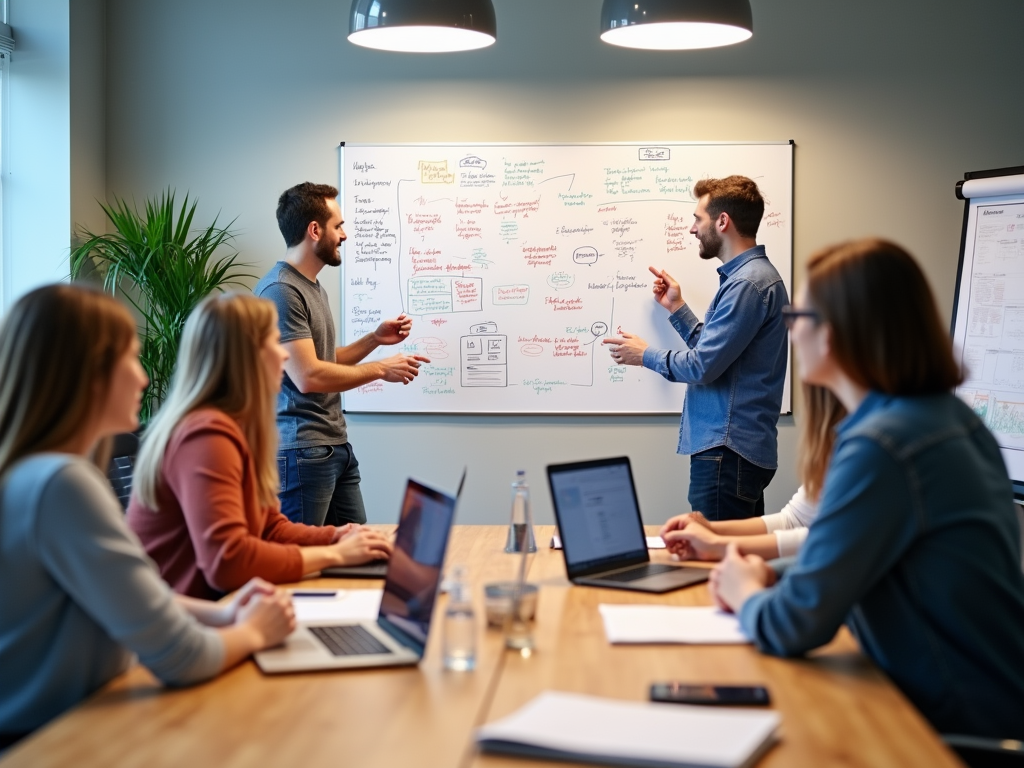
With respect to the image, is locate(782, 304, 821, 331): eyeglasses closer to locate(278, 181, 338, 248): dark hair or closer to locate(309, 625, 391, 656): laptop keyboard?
locate(309, 625, 391, 656): laptop keyboard

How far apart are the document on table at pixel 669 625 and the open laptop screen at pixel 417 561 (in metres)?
0.34

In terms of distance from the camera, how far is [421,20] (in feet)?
8.98

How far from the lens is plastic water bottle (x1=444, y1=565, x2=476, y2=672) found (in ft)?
5.53

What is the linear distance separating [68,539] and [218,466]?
0.66 m

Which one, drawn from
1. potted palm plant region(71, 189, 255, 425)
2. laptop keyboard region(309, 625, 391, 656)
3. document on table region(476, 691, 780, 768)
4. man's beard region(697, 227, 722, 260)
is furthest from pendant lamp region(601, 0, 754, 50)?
potted palm plant region(71, 189, 255, 425)

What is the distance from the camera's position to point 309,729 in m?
1.42

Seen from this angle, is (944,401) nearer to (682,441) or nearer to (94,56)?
(682,441)

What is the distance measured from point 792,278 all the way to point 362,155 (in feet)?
6.40

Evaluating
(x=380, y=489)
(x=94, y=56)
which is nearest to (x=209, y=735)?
(x=380, y=489)

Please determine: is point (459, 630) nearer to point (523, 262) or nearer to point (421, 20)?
point (421, 20)

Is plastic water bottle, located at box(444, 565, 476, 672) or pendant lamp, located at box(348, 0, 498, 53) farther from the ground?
pendant lamp, located at box(348, 0, 498, 53)

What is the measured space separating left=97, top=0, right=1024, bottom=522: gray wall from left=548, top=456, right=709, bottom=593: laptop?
222 centimetres

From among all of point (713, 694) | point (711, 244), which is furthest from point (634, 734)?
point (711, 244)

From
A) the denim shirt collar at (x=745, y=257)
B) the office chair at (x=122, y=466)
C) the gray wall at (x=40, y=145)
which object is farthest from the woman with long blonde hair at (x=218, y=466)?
the gray wall at (x=40, y=145)
